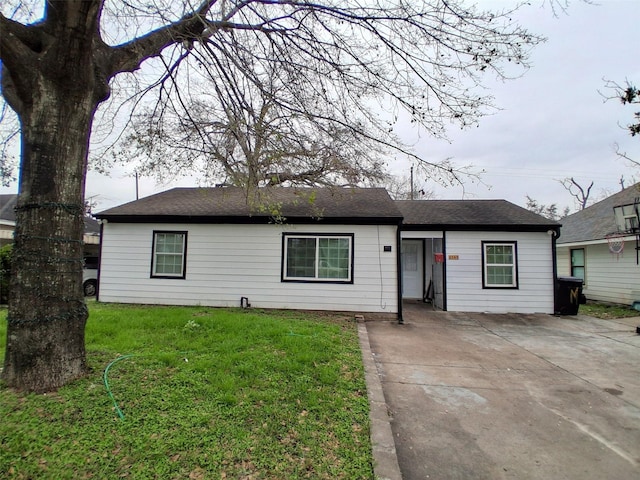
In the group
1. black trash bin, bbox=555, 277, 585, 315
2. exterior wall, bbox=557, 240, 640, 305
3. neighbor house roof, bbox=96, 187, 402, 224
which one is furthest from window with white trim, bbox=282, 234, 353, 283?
exterior wall, bbox=557, 240, 640, 305

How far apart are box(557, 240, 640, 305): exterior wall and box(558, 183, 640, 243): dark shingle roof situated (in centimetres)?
42

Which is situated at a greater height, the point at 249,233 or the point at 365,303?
the point at 249,233

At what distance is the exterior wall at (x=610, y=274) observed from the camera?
10883mm

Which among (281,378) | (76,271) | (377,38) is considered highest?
(377,38)

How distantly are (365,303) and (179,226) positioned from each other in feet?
18.8

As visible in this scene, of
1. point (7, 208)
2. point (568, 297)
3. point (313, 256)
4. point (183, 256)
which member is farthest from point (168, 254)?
point (7, 208)

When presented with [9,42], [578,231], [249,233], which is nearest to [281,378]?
[9,42]

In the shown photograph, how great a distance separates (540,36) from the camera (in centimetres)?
Answer: 378

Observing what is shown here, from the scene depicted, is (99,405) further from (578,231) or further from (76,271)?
(578,231)

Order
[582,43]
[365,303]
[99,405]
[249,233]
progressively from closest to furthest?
1. [99,405]
2. [582,43]
3. [365,303]
4. [249,233]

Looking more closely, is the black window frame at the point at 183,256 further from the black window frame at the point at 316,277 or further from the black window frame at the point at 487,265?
the black window frame at the point at 487,265

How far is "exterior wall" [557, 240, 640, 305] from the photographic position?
35.7ft

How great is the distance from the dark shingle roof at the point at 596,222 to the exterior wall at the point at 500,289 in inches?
183

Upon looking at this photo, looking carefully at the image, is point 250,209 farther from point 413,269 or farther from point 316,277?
point 413,269
